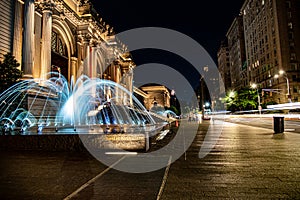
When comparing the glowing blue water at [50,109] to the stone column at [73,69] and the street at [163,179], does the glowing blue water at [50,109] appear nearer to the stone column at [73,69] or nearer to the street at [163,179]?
the stone column at [73,69]

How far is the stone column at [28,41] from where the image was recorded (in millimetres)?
21062

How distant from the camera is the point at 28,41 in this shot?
71.1ft

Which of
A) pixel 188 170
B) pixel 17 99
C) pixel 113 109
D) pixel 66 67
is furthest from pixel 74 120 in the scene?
pixel 188 170

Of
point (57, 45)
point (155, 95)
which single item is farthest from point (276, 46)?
point (155, 95)

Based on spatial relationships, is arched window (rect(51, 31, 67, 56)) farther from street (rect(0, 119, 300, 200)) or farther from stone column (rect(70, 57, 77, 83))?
street (rect(0, 119, 300, 200))

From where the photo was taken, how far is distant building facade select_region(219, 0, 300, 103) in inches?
2452

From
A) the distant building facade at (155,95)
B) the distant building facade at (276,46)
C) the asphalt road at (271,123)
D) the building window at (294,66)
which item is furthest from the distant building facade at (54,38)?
the distant building facade at (155,95)

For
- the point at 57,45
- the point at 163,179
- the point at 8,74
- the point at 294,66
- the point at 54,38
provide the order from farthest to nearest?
1. the point at 294,66
2. the point at 57,45
3. the point at 54,38
4. the point at 8,74
5. the point at 163,179

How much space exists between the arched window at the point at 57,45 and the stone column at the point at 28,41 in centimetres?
916

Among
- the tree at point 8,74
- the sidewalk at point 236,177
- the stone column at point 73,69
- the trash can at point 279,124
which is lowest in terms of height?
the sidewalk at point 236,177

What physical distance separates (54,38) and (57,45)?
1.13 meters

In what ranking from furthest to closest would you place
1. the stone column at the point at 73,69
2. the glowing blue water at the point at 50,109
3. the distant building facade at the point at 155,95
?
the distant building facade at the point at 155,95 < the stone column at the point at 73,69 < the glowing blue water at the point at 50,109

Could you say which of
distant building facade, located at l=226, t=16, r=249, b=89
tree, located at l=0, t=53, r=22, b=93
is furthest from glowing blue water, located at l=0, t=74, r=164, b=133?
distant building facade, located at l=226, t=16, r=249, b=89

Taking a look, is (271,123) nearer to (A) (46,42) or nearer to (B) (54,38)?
(A) (46,42)
